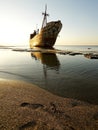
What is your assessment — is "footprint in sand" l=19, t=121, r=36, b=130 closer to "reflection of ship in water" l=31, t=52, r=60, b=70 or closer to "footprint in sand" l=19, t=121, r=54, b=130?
"footprint in sand" l=19, t=121, r=54, b=130

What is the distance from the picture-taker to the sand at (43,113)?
427cm

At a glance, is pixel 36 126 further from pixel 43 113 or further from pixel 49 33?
pixel 49 33

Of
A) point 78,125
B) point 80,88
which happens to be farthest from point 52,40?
point 78,125

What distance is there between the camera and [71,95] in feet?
23.3

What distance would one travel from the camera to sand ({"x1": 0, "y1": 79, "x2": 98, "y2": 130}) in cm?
427

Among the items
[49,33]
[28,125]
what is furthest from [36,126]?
[49,33]

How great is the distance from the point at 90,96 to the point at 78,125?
2.91 m

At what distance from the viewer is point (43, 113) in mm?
4957

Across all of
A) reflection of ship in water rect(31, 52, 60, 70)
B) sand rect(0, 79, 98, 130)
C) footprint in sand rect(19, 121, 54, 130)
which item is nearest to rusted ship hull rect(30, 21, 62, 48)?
reflection of ship in water rect(31, 52, 60, 70)

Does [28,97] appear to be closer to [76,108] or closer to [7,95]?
[7,95]

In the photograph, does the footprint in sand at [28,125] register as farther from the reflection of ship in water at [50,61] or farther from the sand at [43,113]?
the reflection of ship in water at [50,61]

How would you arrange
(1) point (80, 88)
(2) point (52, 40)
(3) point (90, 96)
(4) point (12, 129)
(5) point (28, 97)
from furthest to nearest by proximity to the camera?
(2) point (52, 40), (1) point (80, 88), (3) point (90, 96), (5) point (28, 97), (4) point (12, 129)

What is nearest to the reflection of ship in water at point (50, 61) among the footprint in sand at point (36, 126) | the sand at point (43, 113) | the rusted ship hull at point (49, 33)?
the sand at point (43, 113)

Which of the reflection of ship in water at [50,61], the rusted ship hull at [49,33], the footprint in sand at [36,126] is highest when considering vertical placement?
the rusted ship hull at [49,33]
